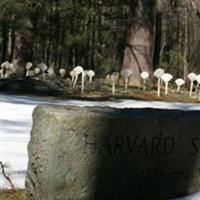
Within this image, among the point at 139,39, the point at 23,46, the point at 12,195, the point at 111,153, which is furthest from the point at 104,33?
the point at 111,153

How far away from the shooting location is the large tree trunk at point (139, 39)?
66.5 feet

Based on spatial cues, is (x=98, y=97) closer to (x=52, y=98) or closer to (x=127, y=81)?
(x=52, y=98)

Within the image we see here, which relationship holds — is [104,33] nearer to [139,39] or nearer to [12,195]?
[139,39]

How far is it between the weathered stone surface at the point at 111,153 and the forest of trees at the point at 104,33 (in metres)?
13.6

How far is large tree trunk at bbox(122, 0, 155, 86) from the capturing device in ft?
66.5

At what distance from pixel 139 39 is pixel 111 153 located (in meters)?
15.4

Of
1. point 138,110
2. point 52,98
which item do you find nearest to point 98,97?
point 52,98

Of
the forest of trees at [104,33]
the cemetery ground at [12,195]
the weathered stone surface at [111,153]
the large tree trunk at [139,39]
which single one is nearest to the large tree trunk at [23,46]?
the forest of trees at [104,33]

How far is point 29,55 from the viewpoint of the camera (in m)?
25.8

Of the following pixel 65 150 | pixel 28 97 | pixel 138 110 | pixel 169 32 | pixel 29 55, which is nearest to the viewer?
pixel 65 150

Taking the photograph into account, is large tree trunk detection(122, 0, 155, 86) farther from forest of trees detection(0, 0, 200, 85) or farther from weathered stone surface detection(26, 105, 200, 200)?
weathered stone surface detection(26, 105, 200, 200)

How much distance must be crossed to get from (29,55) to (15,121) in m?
15.7

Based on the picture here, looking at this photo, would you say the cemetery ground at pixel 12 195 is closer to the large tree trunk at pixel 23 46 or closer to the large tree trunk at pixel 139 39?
the large tree trunk at pixel 139 39

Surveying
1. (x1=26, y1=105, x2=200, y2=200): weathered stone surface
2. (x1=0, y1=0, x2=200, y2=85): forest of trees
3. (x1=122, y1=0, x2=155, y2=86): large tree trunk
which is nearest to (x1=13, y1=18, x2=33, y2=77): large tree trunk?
(x1=0, y1=0, x2=200, y2=85): forest of trees
